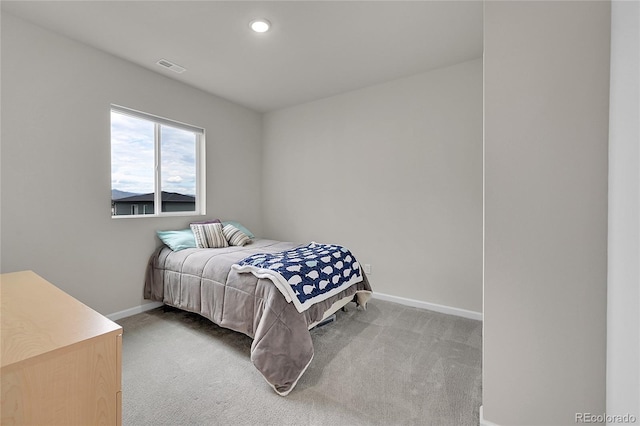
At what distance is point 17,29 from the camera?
2123 millimetres

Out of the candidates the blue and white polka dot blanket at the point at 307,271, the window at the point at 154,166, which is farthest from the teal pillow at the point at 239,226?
the blue and white polka dot blanket at the point at 307,271

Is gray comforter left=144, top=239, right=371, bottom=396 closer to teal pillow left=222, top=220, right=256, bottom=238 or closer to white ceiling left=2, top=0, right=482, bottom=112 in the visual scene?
teal pillow left=222, top=220, right=256, bottom=238

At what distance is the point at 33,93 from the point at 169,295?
2057 millimetres

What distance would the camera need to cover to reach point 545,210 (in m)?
1.25

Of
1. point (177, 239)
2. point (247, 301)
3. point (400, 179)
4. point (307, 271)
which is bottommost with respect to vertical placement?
point (247, 301)

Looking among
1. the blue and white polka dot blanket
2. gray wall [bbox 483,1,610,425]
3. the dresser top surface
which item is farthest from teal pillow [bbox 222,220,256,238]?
gray wall [bbox 483,1,610,425]

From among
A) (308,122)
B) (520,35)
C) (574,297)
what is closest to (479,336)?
(574,297)

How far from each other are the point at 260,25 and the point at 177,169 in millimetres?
1995

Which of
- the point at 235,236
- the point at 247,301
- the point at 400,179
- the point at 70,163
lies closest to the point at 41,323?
the point at 247,301

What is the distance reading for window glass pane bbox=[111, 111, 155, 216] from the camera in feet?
9.12

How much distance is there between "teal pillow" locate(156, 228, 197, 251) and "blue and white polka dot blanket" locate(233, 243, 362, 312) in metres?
1.00

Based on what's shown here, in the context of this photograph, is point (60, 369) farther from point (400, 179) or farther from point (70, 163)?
point (400, 179)

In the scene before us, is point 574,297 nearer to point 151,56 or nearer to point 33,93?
point 151,56

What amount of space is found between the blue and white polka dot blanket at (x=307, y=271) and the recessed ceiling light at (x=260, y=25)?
1927 mm
